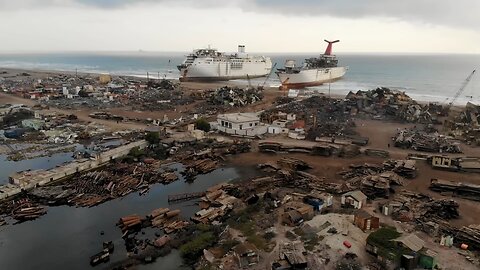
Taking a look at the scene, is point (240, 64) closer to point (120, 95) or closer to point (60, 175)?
point (120, 95)

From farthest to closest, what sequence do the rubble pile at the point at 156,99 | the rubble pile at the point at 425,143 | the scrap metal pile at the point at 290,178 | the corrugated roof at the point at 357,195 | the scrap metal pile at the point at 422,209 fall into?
the rubble pile at the point at 156,99 → the rubble pile at the point at 425,143 → the scrap metal pile at the point at 290,178 → the corrugated roof at the point at 357,195 → the scrap metal pile at the point at 422,209

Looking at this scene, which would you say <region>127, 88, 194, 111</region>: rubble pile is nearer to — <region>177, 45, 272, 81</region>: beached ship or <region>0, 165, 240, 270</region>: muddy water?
<region>177, 45, 272, 81</region>: beached ship

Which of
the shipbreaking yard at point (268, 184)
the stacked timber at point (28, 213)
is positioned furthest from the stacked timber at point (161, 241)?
the stacked timber at point (28, 213)

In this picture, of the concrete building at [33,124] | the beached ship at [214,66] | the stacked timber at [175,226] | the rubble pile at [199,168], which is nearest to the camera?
the stacked timber at [175,226]

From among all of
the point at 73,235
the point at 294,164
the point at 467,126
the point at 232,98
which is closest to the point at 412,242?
the point at 294,164

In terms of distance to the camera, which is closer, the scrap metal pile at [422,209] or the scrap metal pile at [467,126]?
the scrap metal pile at [422,209]

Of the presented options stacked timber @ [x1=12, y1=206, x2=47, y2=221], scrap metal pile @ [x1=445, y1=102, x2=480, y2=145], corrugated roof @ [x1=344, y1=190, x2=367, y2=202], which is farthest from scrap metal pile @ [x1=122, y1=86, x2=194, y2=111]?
corrugated roof @ [x1=344, y1=190, x2=367, y2=202]

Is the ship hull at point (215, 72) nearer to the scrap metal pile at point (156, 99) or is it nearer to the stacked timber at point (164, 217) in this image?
the scrap metal pile at point (156, 99)
